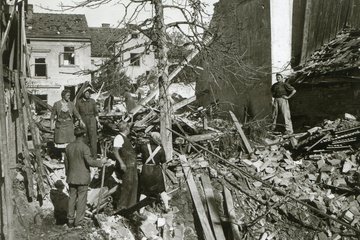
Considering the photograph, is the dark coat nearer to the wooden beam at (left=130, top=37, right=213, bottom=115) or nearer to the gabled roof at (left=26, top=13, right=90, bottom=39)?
the wooden beam at (left=130, top=37, right=213, bottom=115)

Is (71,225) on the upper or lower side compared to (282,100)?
lower

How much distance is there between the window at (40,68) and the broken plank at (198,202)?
27700 millimetres

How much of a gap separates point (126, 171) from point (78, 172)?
38.7 inches

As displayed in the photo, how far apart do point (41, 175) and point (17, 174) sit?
0.81 metres

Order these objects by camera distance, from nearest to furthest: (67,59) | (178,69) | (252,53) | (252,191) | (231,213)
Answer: (231,213), (252,191), (178,69), (252,53), (67,59)

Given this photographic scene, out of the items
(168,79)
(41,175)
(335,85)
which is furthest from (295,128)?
(41,175)

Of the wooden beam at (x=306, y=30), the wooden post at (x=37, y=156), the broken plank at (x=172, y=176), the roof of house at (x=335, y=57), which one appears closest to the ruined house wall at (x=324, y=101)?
the roof of house at (x=335, y=57)

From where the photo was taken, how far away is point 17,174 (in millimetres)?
9000

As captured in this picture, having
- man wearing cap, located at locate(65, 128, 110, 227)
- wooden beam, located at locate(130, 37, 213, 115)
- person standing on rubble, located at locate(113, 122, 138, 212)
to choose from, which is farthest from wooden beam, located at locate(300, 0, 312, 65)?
man wearing cap, located at locate(65, 128, 110, 227)

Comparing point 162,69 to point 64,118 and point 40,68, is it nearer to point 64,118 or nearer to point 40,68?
point 64,118

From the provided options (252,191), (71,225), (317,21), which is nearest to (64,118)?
(71,225)

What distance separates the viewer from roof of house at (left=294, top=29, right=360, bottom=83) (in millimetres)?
11947

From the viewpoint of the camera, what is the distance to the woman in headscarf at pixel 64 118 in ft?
32.8

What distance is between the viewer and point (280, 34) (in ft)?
50.8
